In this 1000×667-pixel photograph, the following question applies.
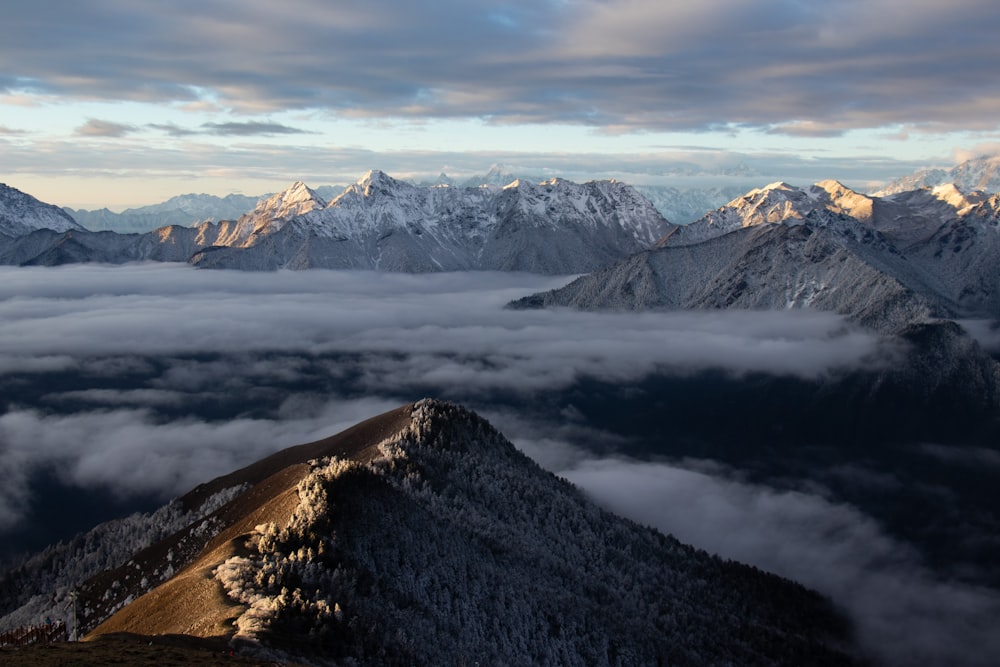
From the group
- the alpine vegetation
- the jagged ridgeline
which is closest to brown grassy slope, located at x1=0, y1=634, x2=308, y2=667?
the jagged ridgeline

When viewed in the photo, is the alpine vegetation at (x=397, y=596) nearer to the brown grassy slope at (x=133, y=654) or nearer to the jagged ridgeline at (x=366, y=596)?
the jagged ridgeline at (x=366, y=596)

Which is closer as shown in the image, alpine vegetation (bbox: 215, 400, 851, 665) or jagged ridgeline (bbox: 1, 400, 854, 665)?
Result: jagged ridgeline (bbox: 1, 400, 854, 665)

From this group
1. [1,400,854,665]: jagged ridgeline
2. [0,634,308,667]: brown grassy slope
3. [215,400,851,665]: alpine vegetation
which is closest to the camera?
[0,634,308,667]: brown grassy slope

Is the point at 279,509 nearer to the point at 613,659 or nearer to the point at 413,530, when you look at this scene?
the point at 413,530

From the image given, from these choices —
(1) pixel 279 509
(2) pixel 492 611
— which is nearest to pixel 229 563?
(1) pixel 279 509

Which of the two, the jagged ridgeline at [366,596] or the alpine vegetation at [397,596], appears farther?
the alpine vegetation at [397,596]

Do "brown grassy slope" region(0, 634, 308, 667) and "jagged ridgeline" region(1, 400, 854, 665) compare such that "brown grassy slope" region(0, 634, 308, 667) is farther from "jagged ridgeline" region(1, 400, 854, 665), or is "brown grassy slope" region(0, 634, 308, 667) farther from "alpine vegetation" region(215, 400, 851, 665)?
"alpine vegetation" region(215, 400, 851, 665)

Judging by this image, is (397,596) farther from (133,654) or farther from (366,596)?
(133,654)

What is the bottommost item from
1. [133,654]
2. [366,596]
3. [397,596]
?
[397,596]

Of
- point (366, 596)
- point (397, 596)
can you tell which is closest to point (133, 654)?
point (366, 596)

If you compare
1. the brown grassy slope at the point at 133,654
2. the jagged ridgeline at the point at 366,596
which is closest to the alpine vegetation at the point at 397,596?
the jagged ridgeline at the point at 366,596

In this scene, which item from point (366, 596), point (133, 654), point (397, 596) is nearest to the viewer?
point (133, 654)
